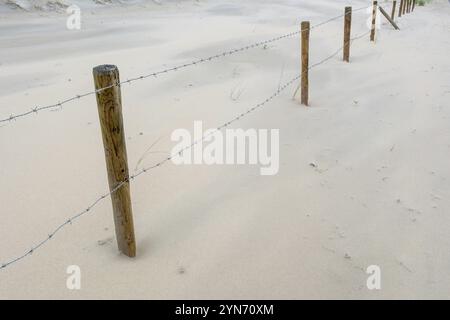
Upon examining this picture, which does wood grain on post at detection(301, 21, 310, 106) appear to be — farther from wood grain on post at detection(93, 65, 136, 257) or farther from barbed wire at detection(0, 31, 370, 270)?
wood grain on post at detection(93, 65, 136, 257)

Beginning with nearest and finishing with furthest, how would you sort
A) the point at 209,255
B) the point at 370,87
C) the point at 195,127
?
the point at 209,255 → the point at 195,127 → the point at 370,87

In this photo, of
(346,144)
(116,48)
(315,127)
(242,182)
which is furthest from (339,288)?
(116,48)

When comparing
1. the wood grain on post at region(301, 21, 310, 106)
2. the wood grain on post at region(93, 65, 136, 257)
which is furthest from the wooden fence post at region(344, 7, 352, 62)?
the wood grain on post at region(93, 65, 136, 257)

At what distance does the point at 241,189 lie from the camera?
3998 millimetres

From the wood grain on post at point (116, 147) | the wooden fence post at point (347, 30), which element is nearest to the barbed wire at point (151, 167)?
the wood grain on post at point (116, 147)

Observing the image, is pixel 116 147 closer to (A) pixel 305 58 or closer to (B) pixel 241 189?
(B) pixel 241 189

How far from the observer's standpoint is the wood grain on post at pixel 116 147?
2.43m

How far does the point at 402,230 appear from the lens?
134 inches

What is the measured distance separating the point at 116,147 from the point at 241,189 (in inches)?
65.3

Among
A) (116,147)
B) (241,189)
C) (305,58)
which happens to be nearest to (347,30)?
(305,58)

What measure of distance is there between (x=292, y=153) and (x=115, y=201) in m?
2.48

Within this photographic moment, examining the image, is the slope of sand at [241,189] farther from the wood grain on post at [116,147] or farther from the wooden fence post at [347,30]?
the wooden fence post at [347,30]

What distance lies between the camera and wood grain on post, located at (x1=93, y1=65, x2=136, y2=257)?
243cm

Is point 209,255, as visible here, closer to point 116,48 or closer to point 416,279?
point 416,279
